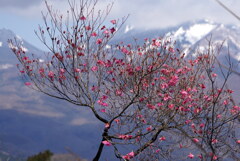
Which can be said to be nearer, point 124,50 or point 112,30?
point 112,30

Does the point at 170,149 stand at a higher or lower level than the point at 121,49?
lower

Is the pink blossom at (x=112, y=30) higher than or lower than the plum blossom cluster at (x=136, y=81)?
higher

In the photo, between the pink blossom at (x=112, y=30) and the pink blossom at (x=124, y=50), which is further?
the pink blossom at (x=124, y=50)

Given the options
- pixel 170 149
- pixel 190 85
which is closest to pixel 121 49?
pixel 190 85

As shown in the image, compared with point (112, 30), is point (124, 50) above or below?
below

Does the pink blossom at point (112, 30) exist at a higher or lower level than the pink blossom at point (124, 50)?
higher

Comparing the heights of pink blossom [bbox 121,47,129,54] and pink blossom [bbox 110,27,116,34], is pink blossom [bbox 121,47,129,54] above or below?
below

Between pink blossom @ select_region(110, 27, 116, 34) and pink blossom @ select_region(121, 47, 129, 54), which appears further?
pink blossom @ select_region(121, 47, 129, 54)

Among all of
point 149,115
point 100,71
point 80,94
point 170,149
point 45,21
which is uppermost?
point 45,21

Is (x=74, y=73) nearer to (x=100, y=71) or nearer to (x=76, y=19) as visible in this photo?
(x=100, y=71)

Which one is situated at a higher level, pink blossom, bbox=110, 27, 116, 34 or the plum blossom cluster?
pink blossom, bbox=110, 27, 116, 34

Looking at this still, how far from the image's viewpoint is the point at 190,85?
1039 centimetres

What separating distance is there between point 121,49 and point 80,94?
2091 mm

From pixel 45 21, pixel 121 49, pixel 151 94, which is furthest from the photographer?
pixel 121 49
